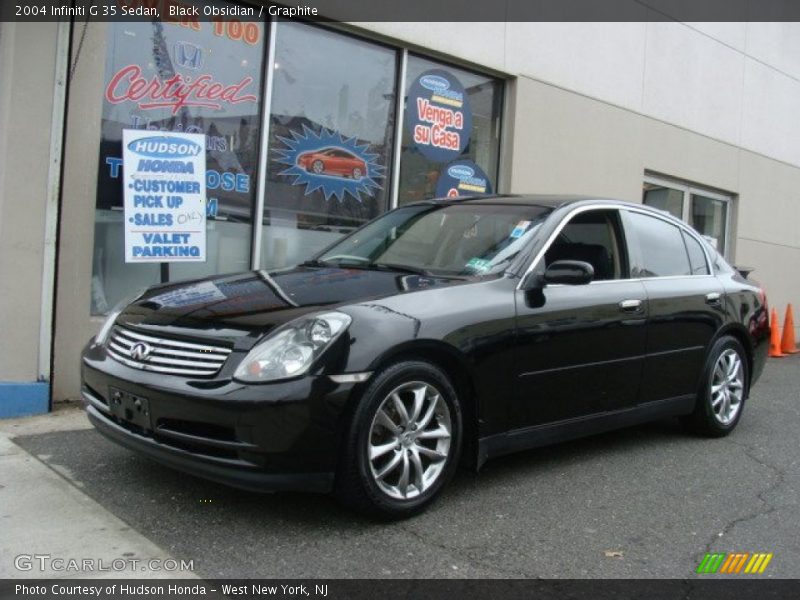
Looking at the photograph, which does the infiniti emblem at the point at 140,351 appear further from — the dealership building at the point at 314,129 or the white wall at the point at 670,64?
the white wall at the point at 670,64

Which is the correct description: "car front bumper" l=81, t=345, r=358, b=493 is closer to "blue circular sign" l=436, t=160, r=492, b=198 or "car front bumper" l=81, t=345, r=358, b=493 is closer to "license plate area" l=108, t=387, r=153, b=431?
"license plate area" l=108, t=387, r=153, b=431

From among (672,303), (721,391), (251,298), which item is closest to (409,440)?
(251,298)

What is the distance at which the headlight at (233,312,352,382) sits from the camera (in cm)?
323

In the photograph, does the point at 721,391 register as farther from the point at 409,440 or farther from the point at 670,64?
the point at 670,64

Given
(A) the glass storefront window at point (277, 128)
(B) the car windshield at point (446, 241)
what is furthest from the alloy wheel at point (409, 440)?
(A) the glass storefront window at point (277, 128)

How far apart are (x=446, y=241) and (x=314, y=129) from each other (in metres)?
3.41

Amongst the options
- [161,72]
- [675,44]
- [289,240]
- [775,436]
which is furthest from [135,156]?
[675,44]

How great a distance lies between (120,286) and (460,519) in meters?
3.80

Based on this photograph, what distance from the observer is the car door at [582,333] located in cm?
408

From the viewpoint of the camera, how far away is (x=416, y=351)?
358 centimetres

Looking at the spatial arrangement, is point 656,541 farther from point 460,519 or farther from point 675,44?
point 675,44

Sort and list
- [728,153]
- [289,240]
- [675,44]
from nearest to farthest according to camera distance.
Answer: [289,240], [675,44], [728,153]

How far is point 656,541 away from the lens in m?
3.59

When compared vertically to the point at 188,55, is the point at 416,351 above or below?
below
